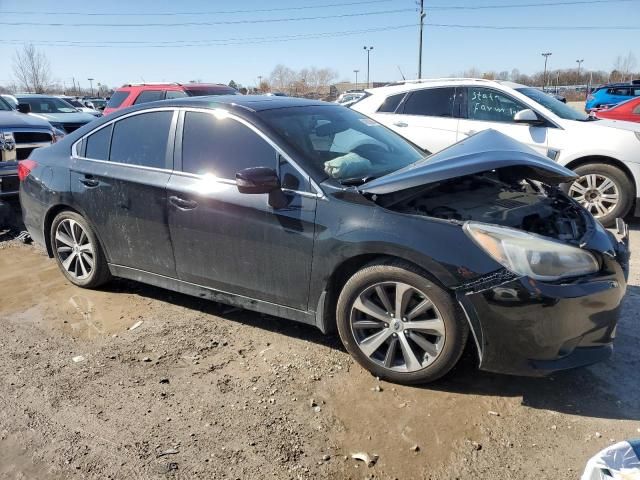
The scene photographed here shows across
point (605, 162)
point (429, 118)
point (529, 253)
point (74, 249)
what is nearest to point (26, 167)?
point (74, 249)

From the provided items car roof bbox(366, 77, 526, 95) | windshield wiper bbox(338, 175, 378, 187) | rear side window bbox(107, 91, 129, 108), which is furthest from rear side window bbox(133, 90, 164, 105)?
windshield wiper bbox(338, 175, 378, 187)

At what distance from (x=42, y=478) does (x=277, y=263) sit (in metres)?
1.68

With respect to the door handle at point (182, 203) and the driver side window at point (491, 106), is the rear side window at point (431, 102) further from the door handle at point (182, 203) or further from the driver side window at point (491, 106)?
the door handle at point (182, 203)

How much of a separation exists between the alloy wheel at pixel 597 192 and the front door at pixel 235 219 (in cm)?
455

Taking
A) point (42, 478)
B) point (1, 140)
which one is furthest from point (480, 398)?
point (1, 140)

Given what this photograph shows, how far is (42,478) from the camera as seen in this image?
96.5 inches

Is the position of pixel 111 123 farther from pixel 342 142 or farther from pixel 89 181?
pixel 342 142

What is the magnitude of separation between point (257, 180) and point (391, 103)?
4.94 m

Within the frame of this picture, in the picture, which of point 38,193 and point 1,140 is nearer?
point 38,193

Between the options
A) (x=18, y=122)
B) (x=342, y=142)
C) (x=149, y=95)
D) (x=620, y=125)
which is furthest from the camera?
(x=149, y=95)

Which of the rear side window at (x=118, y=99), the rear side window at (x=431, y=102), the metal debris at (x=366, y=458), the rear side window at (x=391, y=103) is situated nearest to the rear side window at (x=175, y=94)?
the rear side window at (x=118, y=99)

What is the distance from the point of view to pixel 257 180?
3.15 meters

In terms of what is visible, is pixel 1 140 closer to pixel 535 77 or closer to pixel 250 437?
pixel 250 437

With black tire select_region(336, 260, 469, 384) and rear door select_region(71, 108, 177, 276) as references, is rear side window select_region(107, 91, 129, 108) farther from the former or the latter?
black tire select_region(336, 260, 469, 384)
